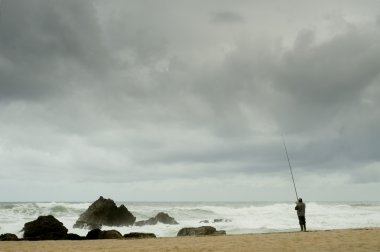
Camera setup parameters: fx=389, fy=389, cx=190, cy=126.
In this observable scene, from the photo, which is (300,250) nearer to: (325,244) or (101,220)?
(325,244)

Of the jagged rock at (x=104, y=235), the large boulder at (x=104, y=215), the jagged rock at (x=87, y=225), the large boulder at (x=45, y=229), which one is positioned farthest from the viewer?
the large boulder at (x=104, y=215)

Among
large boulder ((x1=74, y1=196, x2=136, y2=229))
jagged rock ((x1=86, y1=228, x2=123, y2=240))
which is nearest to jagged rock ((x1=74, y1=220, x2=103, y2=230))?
large boulder ((x1=74, y1=196, x2=136, y2=229))

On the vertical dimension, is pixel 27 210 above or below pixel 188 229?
above

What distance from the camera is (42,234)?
20.5 meters

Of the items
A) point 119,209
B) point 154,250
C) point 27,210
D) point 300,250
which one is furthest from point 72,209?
point 300,250

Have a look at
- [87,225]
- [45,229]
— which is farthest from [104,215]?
[45,229]

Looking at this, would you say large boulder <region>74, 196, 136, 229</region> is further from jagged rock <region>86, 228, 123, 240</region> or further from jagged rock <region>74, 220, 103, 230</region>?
jagged rock <region>86, 228, 123, 240</region>

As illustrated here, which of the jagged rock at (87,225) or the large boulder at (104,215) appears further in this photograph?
the large boulder at (104,215)

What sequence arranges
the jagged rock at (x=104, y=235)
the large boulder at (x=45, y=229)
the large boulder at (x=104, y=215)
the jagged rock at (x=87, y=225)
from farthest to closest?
the large boulder at (x=104, y=215)
the jagged rock at (x=87, y=225)
the large boulder at (x=45, y=229)
the jagged rock at (x=104, y=235)

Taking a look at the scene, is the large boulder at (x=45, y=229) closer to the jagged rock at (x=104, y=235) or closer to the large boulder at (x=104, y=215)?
the jagged rock at (x=104, y=235)

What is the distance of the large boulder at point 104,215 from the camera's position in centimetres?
3256

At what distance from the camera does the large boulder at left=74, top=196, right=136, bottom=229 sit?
107ft

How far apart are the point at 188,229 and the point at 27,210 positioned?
3239 centimetres

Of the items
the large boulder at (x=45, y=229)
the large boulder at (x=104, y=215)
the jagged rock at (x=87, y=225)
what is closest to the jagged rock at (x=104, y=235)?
the large boulder at (x=45, y=229)
